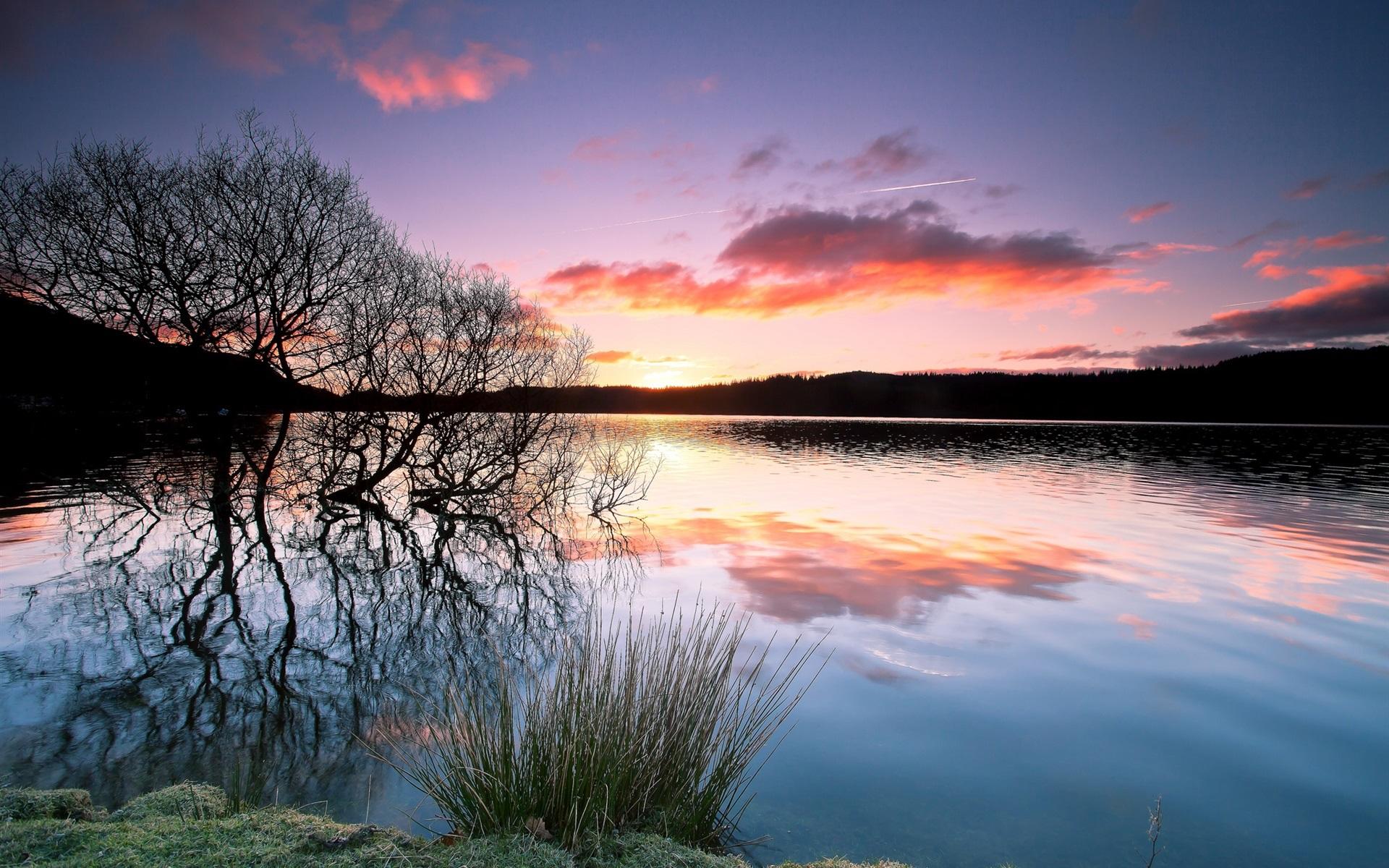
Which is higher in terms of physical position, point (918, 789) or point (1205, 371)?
point (1205, 371)

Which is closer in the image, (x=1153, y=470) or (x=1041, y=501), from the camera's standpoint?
(x=1041, y=501)

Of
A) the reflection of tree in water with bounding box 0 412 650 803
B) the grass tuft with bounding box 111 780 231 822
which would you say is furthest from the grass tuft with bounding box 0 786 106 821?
the reflection of tree in water with bounding box 0 412 650 803

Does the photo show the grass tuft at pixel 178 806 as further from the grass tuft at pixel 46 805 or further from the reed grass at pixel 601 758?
the reed grass at pixel 601 758

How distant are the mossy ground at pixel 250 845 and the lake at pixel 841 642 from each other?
1.31m

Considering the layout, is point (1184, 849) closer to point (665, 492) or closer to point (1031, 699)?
point (1031, 699)

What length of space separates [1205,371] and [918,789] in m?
152

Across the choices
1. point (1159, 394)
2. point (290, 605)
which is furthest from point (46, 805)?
point (1159, 394)

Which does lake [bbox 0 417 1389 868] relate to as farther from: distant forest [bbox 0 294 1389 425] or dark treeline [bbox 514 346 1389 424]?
dark treeline [bbox 514 346 1389 424]

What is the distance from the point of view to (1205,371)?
401ft

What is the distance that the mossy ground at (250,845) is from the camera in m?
2.99

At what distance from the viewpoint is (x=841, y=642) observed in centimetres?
913

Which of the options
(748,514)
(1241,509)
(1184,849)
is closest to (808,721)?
(1184,849)

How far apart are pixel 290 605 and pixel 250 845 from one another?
8.07 m

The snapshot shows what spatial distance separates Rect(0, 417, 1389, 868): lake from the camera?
5.21m
